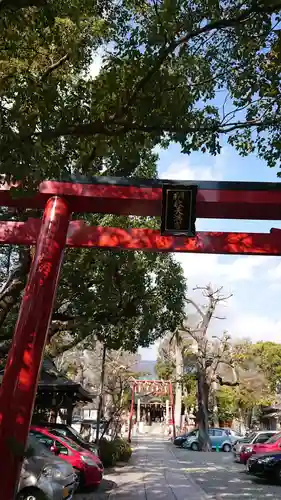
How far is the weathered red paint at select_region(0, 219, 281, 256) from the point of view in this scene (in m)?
8.16

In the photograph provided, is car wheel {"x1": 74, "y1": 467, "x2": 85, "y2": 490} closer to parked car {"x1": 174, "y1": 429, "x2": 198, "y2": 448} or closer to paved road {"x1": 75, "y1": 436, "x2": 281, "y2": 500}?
paved road {"x1": 75, "y1": 436, "x2": 281, "y2": 500}

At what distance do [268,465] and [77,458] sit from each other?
5.71 metres

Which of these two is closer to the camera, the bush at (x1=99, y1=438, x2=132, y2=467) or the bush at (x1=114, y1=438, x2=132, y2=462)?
the bush at (x1=99, y1=438, x2=132, y2=467)

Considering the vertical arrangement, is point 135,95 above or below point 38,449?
above

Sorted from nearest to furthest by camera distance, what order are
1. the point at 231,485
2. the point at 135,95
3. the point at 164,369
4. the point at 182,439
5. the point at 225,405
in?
the point at 135,95 < the point at 231,485 < the point at 182,439 < the point at 225,405 < the point at 164,369

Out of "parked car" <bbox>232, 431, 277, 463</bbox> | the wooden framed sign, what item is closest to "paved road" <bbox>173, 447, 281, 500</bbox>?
"parked car" <bbox>232, 431, 277, 463</bbox>

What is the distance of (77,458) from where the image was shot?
32.2 feet

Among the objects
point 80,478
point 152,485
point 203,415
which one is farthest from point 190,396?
point 80,478

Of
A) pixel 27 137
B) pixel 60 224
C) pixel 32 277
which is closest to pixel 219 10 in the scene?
pixel 27 137

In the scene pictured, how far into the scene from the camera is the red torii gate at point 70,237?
6.25 meters

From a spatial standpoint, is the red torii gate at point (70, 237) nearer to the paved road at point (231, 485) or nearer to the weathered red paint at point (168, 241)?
the weathered red paint at point (168, 241)

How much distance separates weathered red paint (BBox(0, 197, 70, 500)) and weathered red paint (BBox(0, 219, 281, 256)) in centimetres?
72

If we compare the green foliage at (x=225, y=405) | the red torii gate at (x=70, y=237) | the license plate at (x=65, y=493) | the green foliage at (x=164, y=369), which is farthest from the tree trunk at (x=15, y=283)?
the green foliage at (x=164, y=369)

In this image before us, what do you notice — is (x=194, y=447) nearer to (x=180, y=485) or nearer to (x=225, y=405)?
(x=225, y=405)
